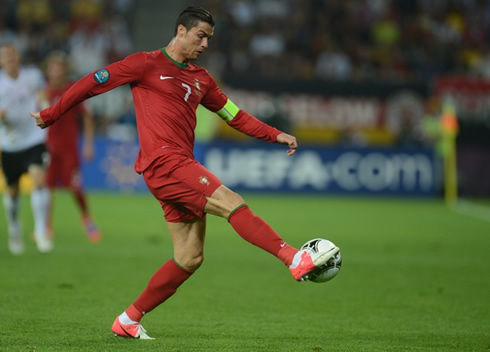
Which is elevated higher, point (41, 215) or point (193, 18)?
point (193, 18)

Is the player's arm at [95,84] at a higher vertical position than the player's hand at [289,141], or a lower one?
higher

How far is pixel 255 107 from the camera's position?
22734 millimetres

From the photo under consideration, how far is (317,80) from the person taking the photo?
23.3 metres

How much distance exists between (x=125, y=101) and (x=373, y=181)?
6.92 m

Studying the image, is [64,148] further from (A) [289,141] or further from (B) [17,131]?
(A) [289,141]

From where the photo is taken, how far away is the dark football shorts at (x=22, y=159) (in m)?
10.4

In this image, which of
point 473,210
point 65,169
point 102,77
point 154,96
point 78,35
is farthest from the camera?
point 78,35

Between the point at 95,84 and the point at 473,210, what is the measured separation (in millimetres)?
15154

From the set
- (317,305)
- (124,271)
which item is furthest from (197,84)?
(124,271)

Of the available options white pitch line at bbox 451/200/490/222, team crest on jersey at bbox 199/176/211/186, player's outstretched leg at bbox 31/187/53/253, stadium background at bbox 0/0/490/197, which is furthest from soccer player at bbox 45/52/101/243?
white pitch line at bbox 451/200/490/222

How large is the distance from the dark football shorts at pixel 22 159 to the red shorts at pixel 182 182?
5065 mm

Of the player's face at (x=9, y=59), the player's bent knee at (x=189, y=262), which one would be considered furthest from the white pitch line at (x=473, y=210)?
the player's bent knee at (x=189, y=262)

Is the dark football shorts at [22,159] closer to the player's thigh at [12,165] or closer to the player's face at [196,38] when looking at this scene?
the player's thigh at [12,165]

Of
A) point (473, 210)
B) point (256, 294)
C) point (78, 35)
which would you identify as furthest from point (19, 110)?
point (78, 35)
